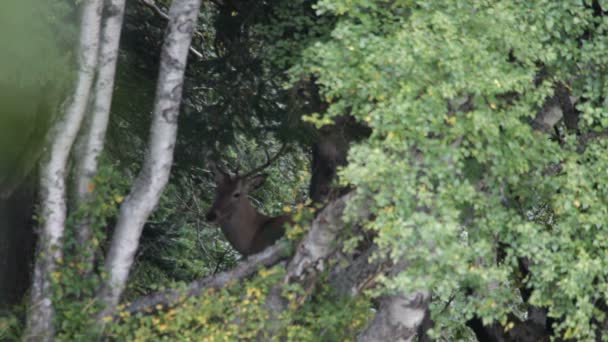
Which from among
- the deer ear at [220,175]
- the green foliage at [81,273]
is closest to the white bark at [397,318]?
the green foliage at [81,273]

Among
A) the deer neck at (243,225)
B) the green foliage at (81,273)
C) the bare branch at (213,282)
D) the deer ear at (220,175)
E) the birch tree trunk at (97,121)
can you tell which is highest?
the birch tree trunk at (97,121)

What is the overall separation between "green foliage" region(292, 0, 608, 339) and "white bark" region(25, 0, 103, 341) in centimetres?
249

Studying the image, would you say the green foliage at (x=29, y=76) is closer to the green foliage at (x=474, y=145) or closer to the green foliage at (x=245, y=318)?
the green foliage at (x=245, y=318)

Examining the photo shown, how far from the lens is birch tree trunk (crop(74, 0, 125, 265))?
39.7 feet

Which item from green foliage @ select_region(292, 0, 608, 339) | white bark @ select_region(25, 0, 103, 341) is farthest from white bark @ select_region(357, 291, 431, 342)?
white bark @ select_region(25, 0, 103, 341)

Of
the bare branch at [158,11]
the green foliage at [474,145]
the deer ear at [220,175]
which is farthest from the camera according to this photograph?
the bare branch at [158,11]

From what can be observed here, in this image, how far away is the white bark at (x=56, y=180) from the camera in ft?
38.7

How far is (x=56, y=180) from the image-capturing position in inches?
470

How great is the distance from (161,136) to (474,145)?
3.31 meters

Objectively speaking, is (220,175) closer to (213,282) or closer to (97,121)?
(213,282)

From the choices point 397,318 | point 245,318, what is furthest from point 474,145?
point 245,318

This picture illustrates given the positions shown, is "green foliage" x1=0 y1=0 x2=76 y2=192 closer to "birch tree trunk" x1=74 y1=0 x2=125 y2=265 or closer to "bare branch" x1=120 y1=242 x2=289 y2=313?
"birch tree trunk" x1=74 y1=0 x2=125 y2=265

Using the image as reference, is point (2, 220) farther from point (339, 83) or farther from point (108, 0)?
point (339, 83)

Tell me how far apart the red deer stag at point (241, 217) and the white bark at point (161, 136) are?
2764 millimetres
